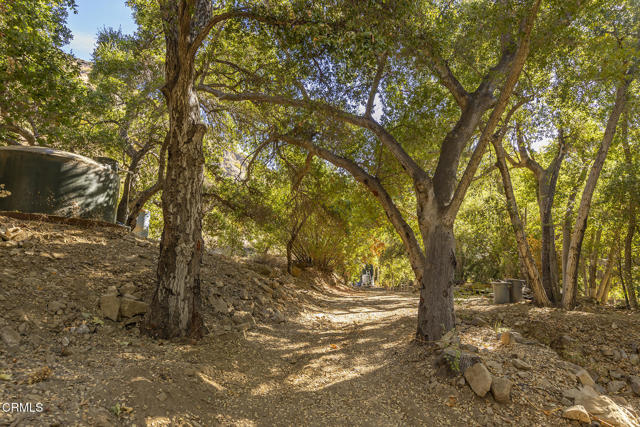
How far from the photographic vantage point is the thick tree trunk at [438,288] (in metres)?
4.84

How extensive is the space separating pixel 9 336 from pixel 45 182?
4.36 meters

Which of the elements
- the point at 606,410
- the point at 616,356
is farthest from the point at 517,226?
the point at 606,410

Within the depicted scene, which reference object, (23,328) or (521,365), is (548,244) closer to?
(521,365)

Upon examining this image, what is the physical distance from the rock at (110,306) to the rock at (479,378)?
4.34 meters

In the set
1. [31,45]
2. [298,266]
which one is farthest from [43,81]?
[298,266]

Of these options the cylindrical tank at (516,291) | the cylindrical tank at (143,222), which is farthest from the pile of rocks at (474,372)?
the cylindrical tank at (143,222)

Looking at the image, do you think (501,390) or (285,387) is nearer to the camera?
(501,390)

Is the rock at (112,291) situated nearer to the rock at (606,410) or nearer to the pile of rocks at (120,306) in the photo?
the pile of rocks at (120,306)

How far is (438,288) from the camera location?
16.1 ft

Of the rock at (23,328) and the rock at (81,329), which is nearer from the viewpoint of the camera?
the rock at (23,328)

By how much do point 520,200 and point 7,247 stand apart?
15045 millimetres

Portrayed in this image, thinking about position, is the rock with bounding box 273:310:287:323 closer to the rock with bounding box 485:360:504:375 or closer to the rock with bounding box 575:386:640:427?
the rock with bounding box 485:360:504:375

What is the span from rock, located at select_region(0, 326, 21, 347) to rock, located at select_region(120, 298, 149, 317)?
1.12 m

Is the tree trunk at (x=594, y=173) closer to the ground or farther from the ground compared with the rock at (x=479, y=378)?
farther from the ground
